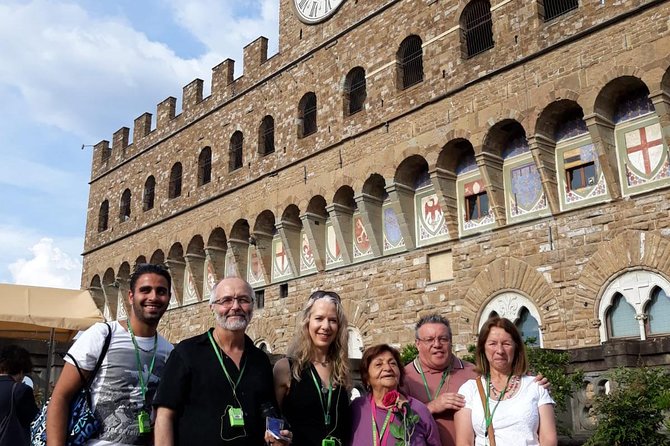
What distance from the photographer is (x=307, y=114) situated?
17.2 metres

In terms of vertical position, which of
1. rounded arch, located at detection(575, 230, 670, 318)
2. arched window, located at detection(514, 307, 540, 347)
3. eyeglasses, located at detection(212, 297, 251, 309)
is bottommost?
eyeglasses, located at detection(212, 297, 251, 309)

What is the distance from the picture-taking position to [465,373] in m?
3.93

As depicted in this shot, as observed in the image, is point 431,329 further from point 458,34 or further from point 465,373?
point 458,34

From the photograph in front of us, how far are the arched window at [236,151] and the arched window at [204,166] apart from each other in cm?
132

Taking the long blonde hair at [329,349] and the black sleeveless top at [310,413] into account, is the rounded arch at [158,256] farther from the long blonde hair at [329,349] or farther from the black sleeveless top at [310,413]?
the black sleeveless top at [310,413]

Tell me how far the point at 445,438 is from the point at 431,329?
2.08 feet

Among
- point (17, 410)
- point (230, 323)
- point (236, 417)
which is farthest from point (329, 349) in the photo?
point (17, 410)

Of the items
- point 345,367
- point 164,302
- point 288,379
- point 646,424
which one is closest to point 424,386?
point 345,367

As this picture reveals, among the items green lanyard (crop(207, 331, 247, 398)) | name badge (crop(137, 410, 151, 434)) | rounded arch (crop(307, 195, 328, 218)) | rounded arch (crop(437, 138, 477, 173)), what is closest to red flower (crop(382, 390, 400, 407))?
green lanyard (crop(207, 331, 247, 398))

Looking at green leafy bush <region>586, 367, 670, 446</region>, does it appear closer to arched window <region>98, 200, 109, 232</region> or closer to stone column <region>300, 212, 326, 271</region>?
stone column <region>300, 212, 326, 271</region>

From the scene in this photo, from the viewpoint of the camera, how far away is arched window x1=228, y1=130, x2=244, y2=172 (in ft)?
62.8

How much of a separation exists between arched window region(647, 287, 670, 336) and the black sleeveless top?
8264 mm

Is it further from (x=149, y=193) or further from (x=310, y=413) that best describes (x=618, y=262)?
(x=149, y=193)

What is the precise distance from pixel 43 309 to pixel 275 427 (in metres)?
7.22
